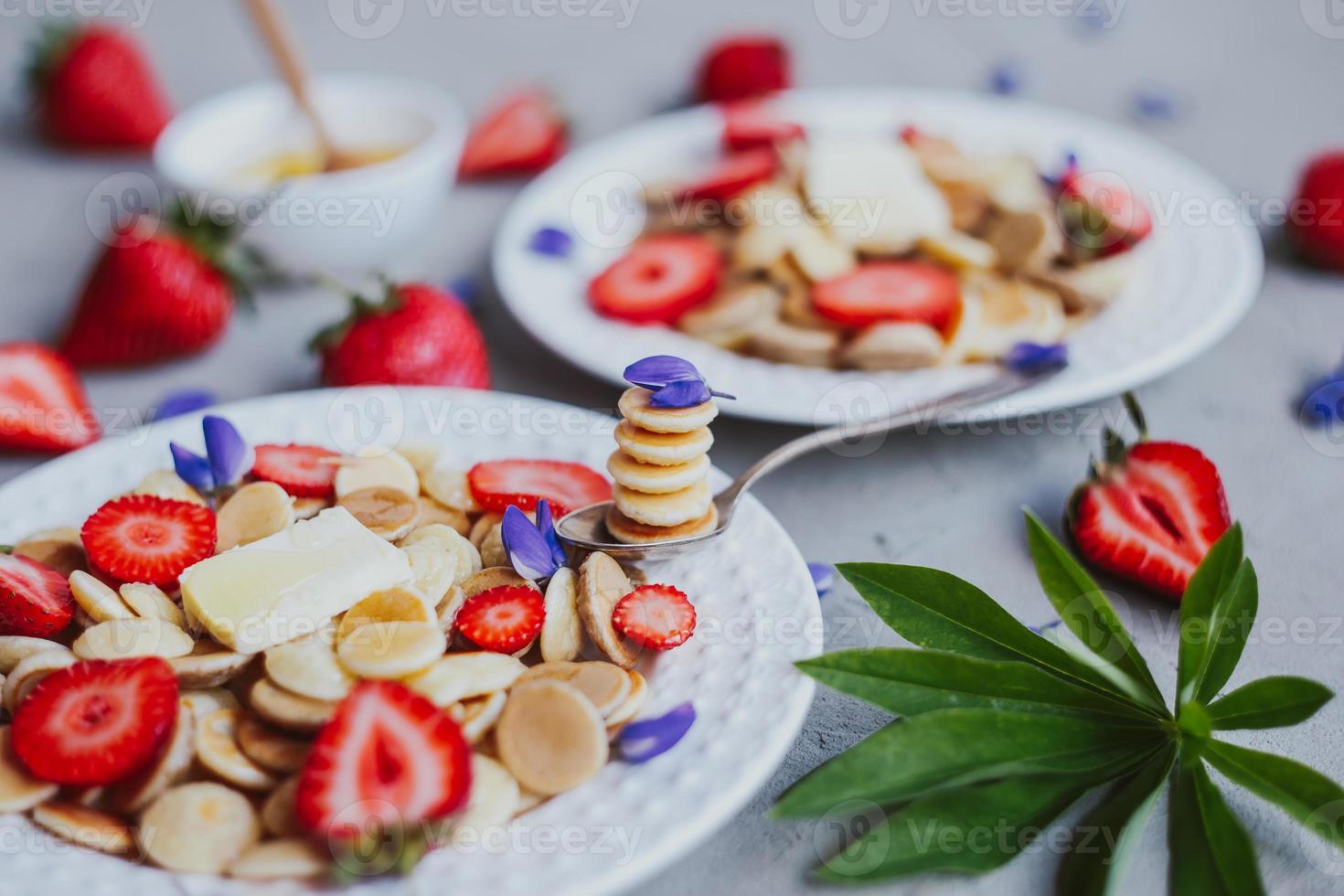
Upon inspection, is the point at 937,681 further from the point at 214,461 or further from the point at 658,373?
the point at 214,461

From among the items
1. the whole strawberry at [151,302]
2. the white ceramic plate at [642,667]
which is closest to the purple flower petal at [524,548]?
the white ceramic plate at [642,667]

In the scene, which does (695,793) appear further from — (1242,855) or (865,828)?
(1242,855)

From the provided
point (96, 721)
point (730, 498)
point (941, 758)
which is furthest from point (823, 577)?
point (96, 721)

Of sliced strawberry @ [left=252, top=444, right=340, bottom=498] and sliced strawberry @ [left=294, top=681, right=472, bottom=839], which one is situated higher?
sliced strawberry @ [left=294, top=681, right=472, bottom=839]

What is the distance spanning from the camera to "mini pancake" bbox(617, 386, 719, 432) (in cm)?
105

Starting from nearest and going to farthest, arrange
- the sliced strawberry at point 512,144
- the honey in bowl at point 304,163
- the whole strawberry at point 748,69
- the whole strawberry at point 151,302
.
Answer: the whole strawberry at point 151,302 < the honey in bowl at point 304,163 < the sliced strawberry at point 512,144 < the whole strawberry at point 748,69

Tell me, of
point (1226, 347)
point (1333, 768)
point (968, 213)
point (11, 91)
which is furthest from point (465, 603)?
point (11, 91)

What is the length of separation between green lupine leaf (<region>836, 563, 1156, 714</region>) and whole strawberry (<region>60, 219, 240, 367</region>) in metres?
1.08

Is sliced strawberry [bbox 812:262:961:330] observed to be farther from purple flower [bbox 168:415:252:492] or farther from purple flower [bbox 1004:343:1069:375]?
purple flower [bbox 168:415:252:492]

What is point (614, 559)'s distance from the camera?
1.11 m

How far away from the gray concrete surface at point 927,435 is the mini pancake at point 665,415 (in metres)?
0.29

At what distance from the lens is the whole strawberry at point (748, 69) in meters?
2.27

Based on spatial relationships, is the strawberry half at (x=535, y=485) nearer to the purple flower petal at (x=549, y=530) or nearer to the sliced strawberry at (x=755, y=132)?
the purple flower petal at (x=549, y=530)

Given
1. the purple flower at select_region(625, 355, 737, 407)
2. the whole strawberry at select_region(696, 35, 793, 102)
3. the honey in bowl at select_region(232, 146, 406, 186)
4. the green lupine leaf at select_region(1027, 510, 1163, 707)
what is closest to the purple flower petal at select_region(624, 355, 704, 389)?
the purple flower at select_region(625, 355, 737, 407)
